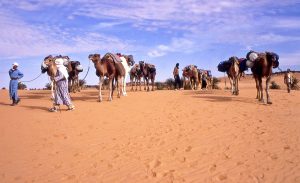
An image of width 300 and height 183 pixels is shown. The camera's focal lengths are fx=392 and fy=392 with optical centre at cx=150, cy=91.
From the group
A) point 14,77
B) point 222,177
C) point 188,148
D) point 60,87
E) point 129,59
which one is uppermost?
point 129,59

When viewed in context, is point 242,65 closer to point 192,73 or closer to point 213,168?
point 192,73

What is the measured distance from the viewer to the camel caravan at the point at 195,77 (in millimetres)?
29906

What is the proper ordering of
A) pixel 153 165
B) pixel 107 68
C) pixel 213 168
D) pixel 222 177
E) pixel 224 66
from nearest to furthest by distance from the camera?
pixel 222 177
pixel 213 168
pixel 153 165
pixel 107 68
pixel 224 66

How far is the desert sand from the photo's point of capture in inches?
322

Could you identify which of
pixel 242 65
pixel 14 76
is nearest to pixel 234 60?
pixel 242 65

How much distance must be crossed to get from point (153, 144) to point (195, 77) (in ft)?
65.8

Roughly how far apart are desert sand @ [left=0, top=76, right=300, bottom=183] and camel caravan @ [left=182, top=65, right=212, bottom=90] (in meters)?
13.4

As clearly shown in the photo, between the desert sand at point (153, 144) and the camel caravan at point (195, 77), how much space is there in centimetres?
1335

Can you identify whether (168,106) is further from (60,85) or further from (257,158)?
(257,158)

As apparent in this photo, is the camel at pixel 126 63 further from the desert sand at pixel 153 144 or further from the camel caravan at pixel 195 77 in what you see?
the camel caravan at pixel 195 77

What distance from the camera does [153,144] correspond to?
10.4 m

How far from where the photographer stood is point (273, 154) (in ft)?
29.2

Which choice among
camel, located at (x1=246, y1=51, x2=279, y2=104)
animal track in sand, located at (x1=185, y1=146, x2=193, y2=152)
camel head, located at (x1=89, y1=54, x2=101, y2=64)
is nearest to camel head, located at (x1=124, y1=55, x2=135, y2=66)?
camel head, located at (x1=89, y1=54, x2=101, y2=64)

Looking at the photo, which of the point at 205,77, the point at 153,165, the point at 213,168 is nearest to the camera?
the point at 213,168
